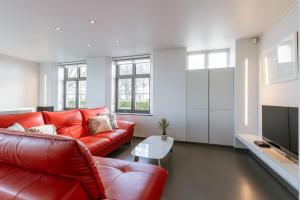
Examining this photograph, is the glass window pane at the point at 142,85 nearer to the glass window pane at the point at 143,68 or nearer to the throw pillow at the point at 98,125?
the glass window pane at the point at 143,68

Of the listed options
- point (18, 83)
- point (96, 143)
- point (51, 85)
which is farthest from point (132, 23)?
point (18, 83)

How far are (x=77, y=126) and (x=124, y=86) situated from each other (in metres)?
2.24

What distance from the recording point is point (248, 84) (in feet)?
11.4

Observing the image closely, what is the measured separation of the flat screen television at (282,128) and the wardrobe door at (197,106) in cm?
136

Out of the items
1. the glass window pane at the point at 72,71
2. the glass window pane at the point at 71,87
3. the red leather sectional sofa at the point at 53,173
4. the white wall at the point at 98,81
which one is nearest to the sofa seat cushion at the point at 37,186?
the red leather sectional sofa at the point at 53,173

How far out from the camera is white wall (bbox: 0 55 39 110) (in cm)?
476

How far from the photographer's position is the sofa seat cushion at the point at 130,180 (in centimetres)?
114

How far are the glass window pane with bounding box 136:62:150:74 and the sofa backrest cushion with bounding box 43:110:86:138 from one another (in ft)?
7.43

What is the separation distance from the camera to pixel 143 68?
4859 mm

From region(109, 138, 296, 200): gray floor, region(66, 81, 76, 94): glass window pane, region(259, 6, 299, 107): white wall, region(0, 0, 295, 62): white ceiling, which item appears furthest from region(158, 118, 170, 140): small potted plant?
region(66, 81, 76, 94): glass window pane

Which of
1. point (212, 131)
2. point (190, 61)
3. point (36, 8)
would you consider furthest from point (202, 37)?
point (36, 8)

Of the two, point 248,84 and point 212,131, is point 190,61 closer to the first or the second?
point 248,84

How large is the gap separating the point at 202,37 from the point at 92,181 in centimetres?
341

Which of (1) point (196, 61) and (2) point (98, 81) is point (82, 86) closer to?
(2) point (98, 81)
